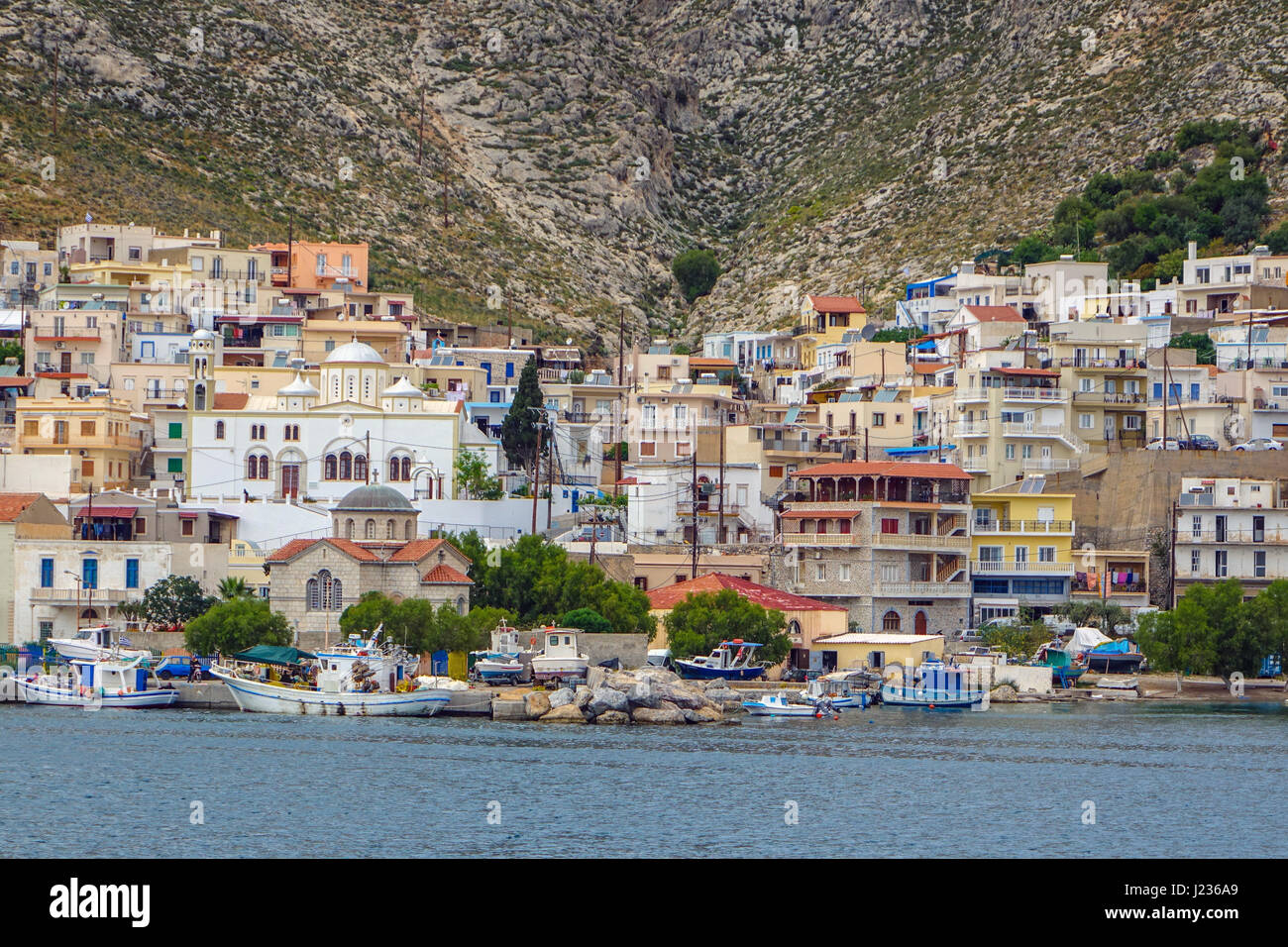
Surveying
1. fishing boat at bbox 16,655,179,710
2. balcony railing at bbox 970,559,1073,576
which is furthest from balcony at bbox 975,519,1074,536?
fishing boat at bbox 16,655,179,710

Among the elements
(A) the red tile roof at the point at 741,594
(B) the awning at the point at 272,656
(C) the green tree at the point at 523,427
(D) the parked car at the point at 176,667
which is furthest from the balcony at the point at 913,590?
(D) the parked car at the point at 176,667

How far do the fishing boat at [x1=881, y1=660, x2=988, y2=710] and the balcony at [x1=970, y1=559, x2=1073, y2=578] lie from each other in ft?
44.6

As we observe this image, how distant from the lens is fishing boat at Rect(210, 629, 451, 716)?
79.4 meters

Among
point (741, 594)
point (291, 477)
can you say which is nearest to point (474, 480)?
point (291, 477)

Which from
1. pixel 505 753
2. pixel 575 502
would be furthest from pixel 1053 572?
pixel 505 753

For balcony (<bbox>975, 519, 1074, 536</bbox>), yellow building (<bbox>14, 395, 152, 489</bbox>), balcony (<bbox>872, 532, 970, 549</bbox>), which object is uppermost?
yellow building (<bbox>14, 395, 152, 489</bbox>)

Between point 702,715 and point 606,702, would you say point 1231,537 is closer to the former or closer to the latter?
point 702,715

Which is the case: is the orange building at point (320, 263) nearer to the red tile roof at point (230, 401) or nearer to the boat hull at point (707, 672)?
the red tile roof at point (230, 401)

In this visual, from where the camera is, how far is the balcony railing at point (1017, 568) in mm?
100500

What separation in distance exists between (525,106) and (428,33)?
1233 centimetres

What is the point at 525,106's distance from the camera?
7052 inches

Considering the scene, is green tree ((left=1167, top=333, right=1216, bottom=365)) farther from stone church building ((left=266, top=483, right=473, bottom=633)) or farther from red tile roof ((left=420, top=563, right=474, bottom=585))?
stone church building ((left=266, top=483, right=473, bottom=633))

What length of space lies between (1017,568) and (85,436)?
4551 centimetres

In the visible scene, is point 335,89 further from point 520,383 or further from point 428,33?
point 520,383
